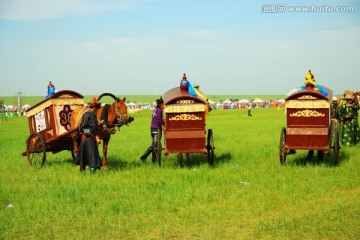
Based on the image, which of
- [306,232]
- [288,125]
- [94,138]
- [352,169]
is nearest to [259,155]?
[288,125]

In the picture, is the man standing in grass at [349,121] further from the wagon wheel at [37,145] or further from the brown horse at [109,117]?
the wagon wheel at [37,145]

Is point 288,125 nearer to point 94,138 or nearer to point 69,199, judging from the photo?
point 94,138


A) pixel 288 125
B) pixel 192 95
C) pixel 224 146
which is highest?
pixel 192 95

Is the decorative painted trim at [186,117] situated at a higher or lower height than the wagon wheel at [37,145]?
higher

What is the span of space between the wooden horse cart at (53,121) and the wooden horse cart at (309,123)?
19.8ft

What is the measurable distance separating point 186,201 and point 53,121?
6539 millimetres

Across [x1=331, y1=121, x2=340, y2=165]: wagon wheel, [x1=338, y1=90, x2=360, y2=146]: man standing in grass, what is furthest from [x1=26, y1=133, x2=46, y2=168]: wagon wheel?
[x1=338, y1=90, x2=360, y2=146]: man standing in grass

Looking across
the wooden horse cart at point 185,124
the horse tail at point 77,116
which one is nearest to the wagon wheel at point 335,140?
the wooden horse cart at point 185,124

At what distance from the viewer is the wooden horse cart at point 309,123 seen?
1309cm

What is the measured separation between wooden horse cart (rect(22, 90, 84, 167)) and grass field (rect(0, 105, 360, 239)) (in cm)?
67

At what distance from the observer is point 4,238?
7328mm

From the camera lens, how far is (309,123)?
13219mm

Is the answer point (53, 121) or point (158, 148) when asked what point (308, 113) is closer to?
point (158, 148)

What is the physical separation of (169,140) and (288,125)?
3207 mm
